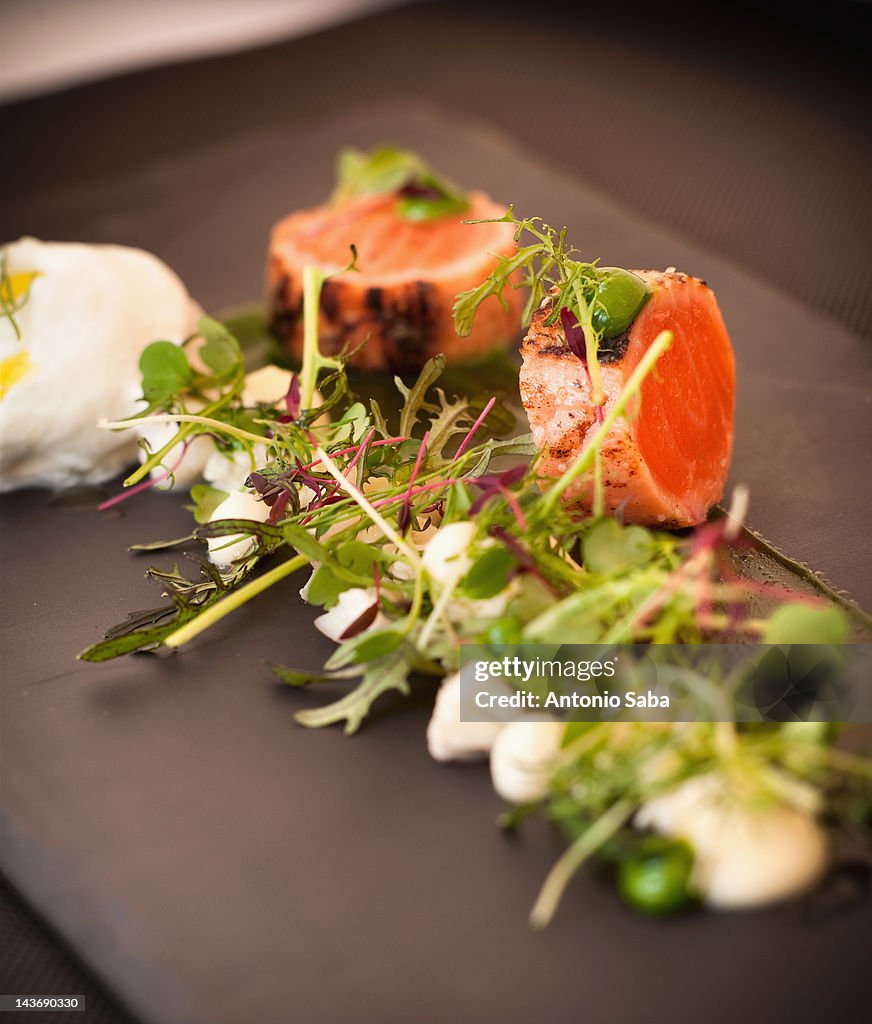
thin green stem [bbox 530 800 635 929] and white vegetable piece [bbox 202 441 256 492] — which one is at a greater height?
thin green stem [bbox 530 800 635 929]

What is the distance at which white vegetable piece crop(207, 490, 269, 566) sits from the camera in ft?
7.79

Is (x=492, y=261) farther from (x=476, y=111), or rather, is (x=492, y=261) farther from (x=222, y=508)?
(x=476, y=111)

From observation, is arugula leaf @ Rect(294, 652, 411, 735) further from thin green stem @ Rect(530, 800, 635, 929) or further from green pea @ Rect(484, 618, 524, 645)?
thin green stem @ Rect(530, 800, 635, 929)

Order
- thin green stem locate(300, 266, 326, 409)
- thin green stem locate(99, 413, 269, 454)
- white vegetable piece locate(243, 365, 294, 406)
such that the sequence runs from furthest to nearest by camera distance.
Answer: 1. white vegetable piece locate(243, 365, 294, 406)
2. thin green stem locate(300, 266, 326, 409)
3. thin green stem locate(99, 413, 269, 454)

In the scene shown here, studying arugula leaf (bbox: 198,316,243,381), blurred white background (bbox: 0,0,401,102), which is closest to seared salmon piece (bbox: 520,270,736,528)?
arugula leaf (bbox: 198,316,243,381)

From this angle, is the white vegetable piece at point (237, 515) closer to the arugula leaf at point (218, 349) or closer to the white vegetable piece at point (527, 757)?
the arugula leaf at point (218, 349)

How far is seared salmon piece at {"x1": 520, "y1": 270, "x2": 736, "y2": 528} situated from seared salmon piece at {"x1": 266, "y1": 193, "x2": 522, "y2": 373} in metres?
0.66

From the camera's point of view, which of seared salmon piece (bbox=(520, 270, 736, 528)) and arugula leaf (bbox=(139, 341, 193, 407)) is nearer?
seared salmon piece (bbox=(520, 270, 736, 528))

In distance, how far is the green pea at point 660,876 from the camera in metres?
1.66

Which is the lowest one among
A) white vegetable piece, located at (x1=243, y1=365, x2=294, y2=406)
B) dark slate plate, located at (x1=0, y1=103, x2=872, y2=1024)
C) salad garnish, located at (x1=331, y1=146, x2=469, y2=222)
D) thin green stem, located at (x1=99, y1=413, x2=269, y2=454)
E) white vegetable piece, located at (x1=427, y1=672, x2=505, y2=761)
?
dark slate plate, located at (x1=0, y1=103, x2=872, y2=1024)

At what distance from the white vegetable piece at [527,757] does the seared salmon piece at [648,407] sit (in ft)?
1.77

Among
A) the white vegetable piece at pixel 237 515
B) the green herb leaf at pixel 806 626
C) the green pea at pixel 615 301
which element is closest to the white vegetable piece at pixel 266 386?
the white vegetable piece at pixel 237 515

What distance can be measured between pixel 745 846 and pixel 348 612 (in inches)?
31.7

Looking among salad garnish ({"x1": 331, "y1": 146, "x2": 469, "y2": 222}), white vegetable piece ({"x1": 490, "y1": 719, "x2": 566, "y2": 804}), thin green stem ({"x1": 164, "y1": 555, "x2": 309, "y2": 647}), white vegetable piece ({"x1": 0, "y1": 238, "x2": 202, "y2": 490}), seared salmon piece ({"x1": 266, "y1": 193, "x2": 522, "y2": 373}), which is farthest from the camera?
salad garnish ({"x1": 331, "y1": 146, "x2": 469, "y2": 222})
